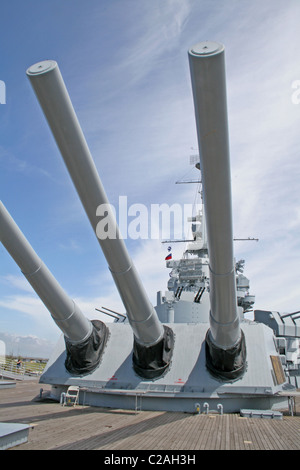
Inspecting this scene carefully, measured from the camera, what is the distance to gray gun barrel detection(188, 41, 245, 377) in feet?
12.1

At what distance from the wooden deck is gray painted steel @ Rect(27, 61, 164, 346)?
5.47 ft

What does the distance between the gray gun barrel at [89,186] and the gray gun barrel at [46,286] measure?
50.0 inches

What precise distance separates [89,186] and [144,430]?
3633 millimetres

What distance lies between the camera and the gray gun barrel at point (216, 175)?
3.68m

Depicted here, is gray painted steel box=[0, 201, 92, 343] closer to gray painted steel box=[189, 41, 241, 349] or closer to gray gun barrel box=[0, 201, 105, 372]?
gray gun barrel box=[0, 201, 105, 372]

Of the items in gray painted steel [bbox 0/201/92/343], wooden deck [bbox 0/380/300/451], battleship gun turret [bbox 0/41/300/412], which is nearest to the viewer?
battleship gun turret [bbox 0/41/300/412]

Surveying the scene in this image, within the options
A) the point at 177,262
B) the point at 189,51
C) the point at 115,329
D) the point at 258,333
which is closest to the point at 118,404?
the point at 115,329

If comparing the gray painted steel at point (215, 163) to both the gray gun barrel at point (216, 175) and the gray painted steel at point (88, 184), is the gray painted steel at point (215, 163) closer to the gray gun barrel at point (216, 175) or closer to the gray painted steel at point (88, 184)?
the gray gun barrel at point (216, 175)

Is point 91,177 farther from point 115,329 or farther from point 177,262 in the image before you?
point 177,262

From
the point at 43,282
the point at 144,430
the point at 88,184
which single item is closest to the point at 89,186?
the point at 88,184

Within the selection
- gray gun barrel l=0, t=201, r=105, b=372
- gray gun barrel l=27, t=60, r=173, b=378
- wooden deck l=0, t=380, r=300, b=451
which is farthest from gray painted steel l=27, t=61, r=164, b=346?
wooden deck l=0, t=380, r=300, b=451

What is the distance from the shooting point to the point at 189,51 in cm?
371
